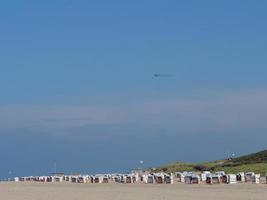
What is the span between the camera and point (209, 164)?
220 ft

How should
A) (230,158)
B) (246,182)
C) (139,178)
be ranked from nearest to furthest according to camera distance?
Result: (246,182)
(139,178)
(230,158)

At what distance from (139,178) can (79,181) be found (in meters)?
6.63

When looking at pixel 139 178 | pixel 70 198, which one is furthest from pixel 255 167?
pixel 70 198

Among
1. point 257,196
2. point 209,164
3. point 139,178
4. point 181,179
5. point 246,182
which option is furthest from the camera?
point 209,164

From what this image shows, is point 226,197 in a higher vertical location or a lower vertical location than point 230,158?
lower

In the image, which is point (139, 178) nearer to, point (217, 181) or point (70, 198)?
point (217, 181)

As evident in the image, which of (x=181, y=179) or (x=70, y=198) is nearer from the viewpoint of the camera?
(x=70, y=198)

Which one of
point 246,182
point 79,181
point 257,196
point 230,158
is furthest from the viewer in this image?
point 230,158

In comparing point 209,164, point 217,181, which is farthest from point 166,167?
point 217,181

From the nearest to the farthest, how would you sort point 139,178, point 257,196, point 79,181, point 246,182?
1. point 257,196
2. point 246,182
3. point 139,178
4. point 79,181

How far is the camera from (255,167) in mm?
51969

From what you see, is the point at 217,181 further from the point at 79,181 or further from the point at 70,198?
the point at 79,181

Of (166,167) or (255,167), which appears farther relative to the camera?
(166,167)

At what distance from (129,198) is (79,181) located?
29080 mm
